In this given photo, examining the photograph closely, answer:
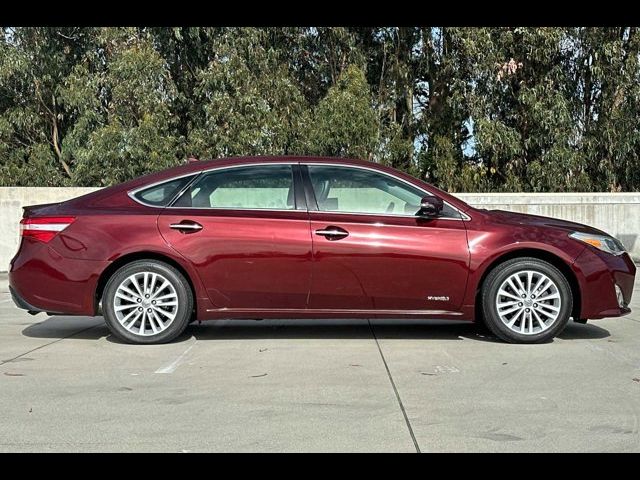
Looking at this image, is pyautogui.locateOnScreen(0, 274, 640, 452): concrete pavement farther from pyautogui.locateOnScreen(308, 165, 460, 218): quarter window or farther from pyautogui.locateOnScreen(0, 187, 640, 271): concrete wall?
pyautogui.locateOnScreen(0, 187, 640, 271): concrete wall

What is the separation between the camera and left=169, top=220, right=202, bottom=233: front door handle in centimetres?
679

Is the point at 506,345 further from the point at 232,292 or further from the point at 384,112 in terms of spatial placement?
the point at 384,112

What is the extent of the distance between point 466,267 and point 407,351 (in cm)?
86

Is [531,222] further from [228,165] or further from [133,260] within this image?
[133,260]

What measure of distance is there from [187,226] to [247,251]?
21.8 inches

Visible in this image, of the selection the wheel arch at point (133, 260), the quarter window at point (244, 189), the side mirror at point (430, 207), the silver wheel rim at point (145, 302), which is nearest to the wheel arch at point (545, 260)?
the side mirror at point (430, 207)

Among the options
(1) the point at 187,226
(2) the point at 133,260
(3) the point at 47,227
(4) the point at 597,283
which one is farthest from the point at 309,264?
(4) the point at 597,283

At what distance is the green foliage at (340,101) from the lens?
19422mm

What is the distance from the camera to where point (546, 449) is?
160 inches

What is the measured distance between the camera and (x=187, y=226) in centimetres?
680

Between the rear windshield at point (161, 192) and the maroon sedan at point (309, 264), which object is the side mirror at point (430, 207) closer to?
the maroon sedan at point (309, 264)

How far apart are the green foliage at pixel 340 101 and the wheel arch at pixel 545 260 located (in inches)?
473

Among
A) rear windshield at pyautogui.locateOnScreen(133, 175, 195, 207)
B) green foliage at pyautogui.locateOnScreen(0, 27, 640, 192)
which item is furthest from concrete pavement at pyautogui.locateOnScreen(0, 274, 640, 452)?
green foliage at pyautogui.locateOnScreen(0, 27, 640, 192)
